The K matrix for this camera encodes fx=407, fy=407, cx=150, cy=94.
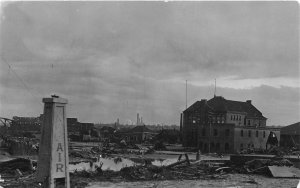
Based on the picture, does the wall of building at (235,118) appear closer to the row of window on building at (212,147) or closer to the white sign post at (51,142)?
the row of window on building at (212,147)

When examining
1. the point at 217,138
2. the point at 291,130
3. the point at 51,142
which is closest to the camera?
the point at 51,142

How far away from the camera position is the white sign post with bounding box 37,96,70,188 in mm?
8375


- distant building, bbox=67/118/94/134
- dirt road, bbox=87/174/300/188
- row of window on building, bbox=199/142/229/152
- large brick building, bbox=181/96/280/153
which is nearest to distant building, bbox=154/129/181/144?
large brick building, bbox=181/96/280/153

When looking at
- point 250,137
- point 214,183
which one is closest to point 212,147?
point 250,137

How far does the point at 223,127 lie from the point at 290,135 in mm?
16230

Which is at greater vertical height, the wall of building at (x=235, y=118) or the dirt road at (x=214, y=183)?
the wall of building at (x=235, y=118)

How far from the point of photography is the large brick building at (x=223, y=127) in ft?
190

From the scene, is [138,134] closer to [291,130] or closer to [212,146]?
[212,146]

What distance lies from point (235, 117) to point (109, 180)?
47154 mm

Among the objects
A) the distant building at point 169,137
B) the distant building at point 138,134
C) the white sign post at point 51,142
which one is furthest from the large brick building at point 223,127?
the white sign post at point 51,142

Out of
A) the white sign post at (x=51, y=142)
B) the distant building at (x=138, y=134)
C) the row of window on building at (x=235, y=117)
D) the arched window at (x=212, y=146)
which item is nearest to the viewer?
the white sign post at (x=51, y=142)

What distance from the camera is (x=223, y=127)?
5841cm

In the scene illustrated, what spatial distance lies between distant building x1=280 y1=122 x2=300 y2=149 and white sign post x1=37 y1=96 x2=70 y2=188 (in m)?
62.1

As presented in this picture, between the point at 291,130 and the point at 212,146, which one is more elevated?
the point at 291,130
